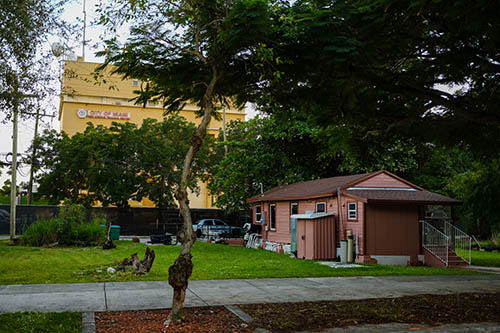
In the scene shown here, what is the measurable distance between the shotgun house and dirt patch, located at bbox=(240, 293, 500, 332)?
328 inches

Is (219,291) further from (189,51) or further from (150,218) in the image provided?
(150,218)

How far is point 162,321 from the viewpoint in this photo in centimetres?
773

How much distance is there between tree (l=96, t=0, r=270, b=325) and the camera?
7996 millimetres

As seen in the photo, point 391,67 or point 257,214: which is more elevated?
point 391,67

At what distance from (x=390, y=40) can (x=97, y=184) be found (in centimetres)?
3271

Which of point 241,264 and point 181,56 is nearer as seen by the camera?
point 181,56

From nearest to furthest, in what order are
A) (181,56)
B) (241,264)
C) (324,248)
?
(181,56)
(241,264)
(324,248)

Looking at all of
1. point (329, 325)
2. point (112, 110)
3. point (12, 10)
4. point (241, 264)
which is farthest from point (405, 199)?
point (112, 110)

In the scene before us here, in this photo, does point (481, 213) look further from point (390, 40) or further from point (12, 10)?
point (12, 10)

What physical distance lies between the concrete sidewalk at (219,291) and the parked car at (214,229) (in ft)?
68.6

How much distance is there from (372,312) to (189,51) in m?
5.70

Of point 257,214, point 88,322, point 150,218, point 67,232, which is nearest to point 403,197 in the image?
point 257,214

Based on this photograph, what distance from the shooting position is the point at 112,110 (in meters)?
49.9

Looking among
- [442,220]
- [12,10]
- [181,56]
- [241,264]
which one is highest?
[12,10]
